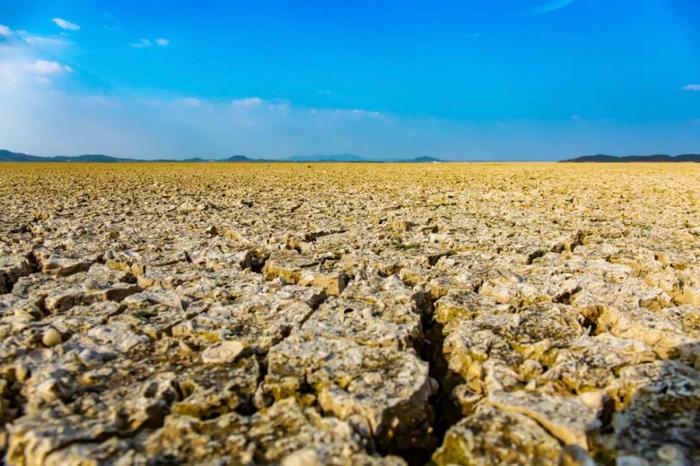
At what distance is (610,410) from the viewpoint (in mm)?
1851

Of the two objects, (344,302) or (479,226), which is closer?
(344,302)

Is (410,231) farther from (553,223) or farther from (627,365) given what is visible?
(627,365)

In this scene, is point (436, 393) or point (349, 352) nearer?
point (436, 393)

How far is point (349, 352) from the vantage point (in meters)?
2.30

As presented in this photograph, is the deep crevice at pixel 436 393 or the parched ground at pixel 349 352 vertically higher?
the parched ground at pixel 349 352

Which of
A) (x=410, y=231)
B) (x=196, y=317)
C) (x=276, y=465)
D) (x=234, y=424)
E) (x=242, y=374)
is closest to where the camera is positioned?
(x=276, y=465)

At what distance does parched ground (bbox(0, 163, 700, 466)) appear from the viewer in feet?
5.45

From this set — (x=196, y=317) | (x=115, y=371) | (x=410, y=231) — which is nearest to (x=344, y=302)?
(x=196, y=317)

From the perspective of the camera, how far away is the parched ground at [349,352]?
5.45 feet

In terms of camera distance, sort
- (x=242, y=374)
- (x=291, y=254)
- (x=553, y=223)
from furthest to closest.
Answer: (x=553, y=223)
(x=291, y=254)
(x=242, y=374)

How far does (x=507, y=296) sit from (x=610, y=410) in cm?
135

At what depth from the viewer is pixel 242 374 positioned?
7.00 ft

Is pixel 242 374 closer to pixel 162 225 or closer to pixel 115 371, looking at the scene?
pixel 115 371

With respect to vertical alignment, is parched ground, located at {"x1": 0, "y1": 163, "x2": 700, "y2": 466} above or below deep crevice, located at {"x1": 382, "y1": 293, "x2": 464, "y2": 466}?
above
